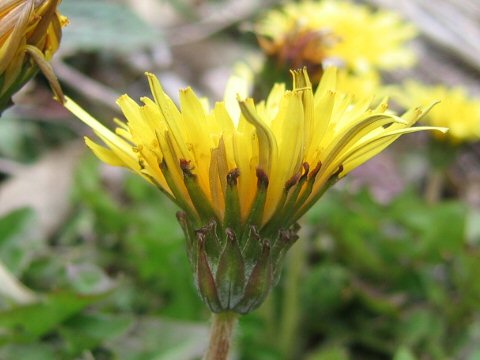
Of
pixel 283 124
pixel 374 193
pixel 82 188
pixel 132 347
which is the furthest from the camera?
pixel 374 193

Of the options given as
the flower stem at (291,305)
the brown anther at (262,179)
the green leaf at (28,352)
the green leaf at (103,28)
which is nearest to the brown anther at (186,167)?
the brown anther at (262,179)

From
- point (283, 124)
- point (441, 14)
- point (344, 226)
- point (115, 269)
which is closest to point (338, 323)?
point (344, 226)

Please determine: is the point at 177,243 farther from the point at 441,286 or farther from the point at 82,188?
the point at 441,286

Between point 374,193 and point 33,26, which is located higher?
point 374,193

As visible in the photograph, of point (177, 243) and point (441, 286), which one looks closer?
point (177, 243)

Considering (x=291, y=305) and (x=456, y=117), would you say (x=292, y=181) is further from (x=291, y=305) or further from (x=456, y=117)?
(x=456, y=117)

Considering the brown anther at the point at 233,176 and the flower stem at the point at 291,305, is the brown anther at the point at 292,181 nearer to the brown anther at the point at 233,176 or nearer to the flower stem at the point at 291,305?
the brown anther at the point at 233,176

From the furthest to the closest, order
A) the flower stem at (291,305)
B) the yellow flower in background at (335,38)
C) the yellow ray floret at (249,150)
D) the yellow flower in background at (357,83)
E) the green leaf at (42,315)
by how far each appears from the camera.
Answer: the yellow flower in background at (357,83) → the flower stem at (291,305) → the yellow flower in background at (335,38) → the green leaf at (42,315) → the yellow ray floret at (249,150)
